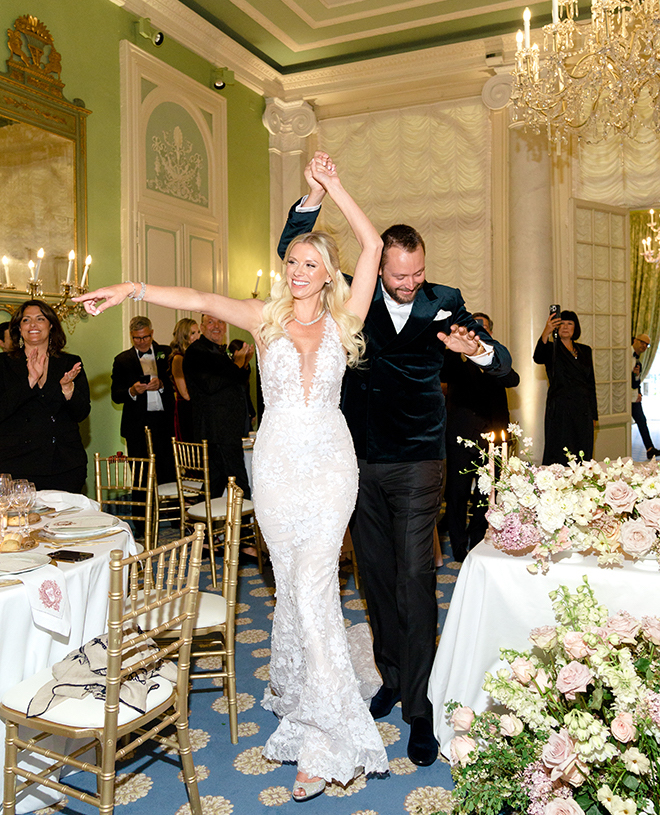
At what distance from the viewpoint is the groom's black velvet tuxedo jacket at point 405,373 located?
2.79 m

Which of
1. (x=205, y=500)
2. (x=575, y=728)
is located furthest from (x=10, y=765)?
(x=205, y=500)

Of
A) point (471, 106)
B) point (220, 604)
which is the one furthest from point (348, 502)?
point (471, 106)

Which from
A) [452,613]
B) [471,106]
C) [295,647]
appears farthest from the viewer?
[471,106]

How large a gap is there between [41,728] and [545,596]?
150 cm

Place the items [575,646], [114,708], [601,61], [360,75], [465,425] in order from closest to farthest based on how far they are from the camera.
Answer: [575,646]
[114,708]
[601,61]
[465,425]
[360,75]

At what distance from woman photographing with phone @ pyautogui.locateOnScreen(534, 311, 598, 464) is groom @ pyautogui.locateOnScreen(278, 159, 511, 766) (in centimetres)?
377

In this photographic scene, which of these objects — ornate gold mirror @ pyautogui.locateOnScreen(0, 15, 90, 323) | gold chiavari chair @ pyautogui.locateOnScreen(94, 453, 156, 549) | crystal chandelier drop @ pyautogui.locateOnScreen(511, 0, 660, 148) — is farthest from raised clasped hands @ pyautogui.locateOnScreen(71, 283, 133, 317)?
crystal chandelier drop @ pyautogui.locateOnScreen(511, 0, 660, 148)

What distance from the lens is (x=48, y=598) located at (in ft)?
7.04

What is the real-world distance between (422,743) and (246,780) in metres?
0.63

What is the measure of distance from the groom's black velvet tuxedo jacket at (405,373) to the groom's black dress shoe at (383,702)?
97 centimetres

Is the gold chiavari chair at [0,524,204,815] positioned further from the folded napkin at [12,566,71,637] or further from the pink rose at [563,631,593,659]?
the pink rose at [563,631,593,659]

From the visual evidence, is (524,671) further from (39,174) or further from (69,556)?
(39,174)

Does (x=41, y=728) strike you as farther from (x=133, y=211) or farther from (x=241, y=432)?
(x=133, y=211)

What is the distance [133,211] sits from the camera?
6531 mm
